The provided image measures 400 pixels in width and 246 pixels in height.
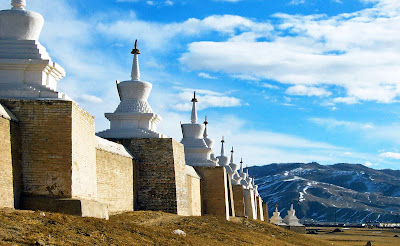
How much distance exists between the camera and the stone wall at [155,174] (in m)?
25.8

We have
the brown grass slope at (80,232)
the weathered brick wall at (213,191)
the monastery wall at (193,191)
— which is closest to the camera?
the brown grass slope at (80,232)

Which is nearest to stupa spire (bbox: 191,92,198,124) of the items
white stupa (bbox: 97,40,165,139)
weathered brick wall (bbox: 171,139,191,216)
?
weathered brick wall (bbox: 171,139,191,216)

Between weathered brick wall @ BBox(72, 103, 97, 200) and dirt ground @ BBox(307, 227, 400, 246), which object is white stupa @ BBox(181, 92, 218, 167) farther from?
weathered brick wall @ BBox(72, 103, 97, 200)

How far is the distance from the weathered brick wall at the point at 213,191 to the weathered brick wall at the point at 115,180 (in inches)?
449

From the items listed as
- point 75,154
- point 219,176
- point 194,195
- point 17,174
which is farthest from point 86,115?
point 219,176

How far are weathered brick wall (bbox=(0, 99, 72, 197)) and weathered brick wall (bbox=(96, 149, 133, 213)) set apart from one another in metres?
4.49

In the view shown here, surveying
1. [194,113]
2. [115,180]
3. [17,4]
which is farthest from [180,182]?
[17,4]

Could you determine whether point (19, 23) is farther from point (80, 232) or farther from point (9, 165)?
point (80, 232)

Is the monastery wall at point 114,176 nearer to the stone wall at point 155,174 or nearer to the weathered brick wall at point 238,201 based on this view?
the stone wall at point 155,174

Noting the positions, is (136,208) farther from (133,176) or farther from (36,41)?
(36,41)

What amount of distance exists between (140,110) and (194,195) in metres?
6.70

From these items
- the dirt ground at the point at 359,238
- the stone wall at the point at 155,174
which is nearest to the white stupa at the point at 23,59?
the stone wall at the point at 155,174

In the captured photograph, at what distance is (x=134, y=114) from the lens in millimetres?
27266

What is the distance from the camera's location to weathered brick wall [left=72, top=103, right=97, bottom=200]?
1688cm
